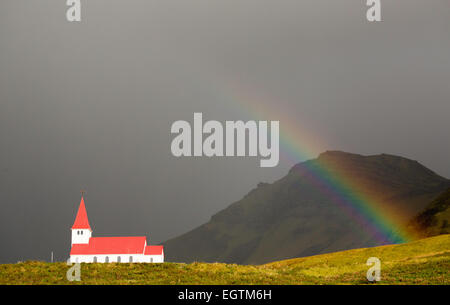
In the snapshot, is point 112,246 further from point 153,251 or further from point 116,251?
point 153,251

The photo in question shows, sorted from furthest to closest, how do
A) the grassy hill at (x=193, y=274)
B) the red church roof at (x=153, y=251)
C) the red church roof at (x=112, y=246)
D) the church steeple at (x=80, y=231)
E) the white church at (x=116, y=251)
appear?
the church steeple at (x=80, y=231), the red church roof at (x=153, y=251), the red church roof at (x=112, y=246), the white church at (x=116, y=251), the grassy hill at (x=193, y=274)

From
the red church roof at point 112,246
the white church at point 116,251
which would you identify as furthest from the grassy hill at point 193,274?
the red church roof at point 112,246

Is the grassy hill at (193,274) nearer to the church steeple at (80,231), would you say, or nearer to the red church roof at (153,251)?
the red church roof at (153,251)

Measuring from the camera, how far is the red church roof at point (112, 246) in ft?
348

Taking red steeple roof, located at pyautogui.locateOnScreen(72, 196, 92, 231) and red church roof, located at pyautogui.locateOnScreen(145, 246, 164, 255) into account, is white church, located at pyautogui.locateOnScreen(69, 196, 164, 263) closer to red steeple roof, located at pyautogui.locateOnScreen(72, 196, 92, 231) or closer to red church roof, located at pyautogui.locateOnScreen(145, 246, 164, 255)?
red church roof, located at pyautogui.locateOnScreen(145, 246, 164, 255)

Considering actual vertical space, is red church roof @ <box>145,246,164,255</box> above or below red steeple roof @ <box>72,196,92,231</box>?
below

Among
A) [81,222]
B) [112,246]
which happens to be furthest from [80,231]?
[112,246]

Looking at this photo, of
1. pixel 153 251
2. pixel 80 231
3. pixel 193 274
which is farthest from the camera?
pixel 80 231

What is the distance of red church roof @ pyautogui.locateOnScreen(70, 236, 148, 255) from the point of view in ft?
348

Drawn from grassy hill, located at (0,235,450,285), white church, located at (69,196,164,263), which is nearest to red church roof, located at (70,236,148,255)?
white church, located at (69,196,164,263)

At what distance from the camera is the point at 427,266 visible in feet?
216

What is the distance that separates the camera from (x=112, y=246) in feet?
349

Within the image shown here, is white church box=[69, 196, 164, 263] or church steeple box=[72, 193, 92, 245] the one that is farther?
church steeple box=[72, 193, 92, 245]
